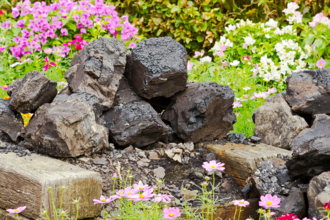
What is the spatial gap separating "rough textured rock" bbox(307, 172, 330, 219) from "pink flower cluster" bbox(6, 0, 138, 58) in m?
3.67

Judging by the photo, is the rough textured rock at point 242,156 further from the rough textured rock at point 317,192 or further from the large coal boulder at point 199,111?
the rough textured rock at point 317,192

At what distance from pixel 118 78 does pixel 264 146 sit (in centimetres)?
129

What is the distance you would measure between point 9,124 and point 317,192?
2.05 metres

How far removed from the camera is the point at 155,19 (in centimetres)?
669

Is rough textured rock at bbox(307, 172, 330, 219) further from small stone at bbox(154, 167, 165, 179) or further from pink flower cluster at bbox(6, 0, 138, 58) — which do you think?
pink flower cluster at bbox(6, 0, 138, 58)

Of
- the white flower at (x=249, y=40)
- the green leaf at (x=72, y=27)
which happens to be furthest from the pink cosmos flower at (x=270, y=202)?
the green leaf at (x=72, y=27)

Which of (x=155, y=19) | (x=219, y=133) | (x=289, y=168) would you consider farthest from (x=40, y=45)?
(x=289, y=168)

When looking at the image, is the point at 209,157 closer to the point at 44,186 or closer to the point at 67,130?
the point at 67,130

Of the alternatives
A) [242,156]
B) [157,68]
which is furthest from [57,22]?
[242,156]

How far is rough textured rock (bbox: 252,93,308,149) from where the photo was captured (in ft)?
9.82

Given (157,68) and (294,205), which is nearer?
(294,205)

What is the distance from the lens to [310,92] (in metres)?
2.96

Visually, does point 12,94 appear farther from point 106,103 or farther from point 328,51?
point 328,51

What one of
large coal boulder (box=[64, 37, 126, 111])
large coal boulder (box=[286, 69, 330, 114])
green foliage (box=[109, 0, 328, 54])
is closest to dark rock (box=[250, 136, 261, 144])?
large coal boulder (box=[286, 69, 330, 114])
